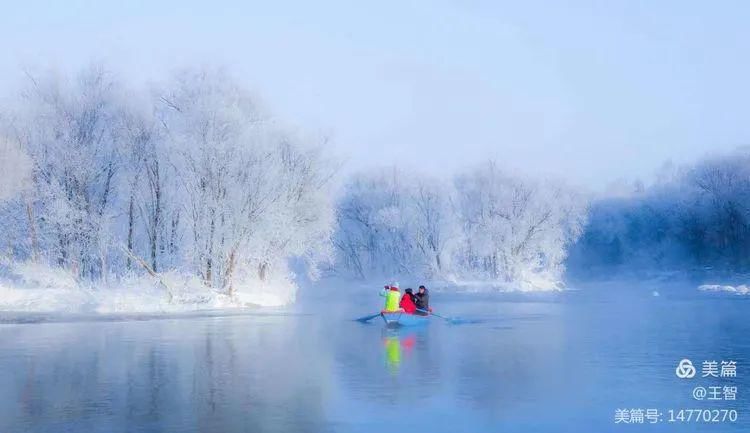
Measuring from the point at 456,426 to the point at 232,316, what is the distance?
23903mm

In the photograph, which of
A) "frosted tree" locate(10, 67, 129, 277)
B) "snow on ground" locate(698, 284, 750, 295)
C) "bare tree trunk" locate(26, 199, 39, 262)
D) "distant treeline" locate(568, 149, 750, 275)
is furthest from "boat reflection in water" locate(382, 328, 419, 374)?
"distant treeline" locate(568, 149, 750, 275)

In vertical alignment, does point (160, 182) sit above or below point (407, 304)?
above

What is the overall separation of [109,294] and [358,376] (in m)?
23.8

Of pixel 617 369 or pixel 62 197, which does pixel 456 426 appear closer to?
pixel 617 369

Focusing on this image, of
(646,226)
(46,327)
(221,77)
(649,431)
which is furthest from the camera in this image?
(646,226)

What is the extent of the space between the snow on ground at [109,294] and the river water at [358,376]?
17.2 feet

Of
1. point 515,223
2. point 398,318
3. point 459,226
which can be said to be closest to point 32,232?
point 398,318

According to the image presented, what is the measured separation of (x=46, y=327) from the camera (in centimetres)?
2922

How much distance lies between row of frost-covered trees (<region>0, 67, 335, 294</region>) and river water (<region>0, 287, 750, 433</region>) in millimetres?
10249

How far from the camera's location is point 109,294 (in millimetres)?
37781

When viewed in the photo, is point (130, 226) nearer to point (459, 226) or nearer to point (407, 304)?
point (407, 304)

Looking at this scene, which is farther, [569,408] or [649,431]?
[569,408]

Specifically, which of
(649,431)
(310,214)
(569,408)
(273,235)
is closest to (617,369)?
(569,408)

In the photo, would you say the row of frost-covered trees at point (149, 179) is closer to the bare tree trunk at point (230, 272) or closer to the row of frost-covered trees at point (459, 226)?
the bare tree trunk at point (230, 272)
